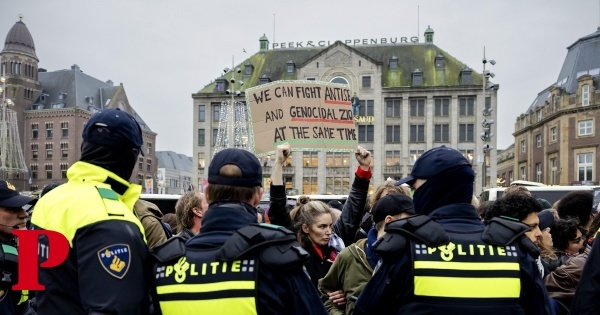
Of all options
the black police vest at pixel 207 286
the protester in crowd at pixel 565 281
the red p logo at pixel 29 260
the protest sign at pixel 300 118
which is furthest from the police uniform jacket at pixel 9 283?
the protester in crowd at pixel 565 281

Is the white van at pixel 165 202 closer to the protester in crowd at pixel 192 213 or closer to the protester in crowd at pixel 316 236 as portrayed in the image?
the protester in crowd at pixel 192 213

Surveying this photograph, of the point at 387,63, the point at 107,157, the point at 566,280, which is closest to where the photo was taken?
the point at 107,157

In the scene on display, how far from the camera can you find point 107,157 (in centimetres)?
268

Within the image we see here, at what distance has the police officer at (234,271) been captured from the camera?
256 cm

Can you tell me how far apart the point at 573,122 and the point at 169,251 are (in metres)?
51.1

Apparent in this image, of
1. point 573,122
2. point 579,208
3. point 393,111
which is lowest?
point 579,208

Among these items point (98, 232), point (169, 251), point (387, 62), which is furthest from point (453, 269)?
point (387, 62)

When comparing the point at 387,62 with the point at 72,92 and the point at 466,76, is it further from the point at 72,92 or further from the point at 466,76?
the point at 72,92

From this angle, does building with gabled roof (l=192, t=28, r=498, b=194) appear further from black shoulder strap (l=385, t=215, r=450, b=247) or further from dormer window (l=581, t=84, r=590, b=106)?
black shoulder strap (l=385, t=215, r=450, b=247)

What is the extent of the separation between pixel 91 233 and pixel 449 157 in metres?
2.02

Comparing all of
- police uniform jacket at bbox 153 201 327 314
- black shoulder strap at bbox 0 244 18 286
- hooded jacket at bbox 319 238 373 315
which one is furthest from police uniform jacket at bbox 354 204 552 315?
black shoulder strap at bbox 0 244 18 286

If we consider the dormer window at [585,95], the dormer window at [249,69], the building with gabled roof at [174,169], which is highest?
the dormer window at [249,69]

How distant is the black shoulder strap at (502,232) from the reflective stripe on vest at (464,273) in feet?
0.17

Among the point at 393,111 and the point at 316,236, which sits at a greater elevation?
the point at 393,111
